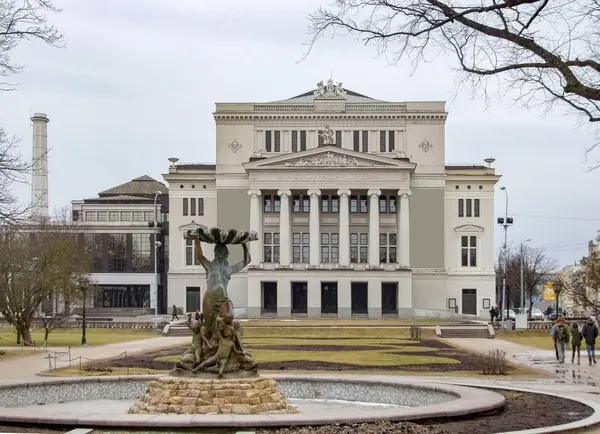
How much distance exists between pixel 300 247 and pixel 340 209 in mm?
6475

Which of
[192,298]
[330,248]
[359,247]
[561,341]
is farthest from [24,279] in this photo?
[359,247]

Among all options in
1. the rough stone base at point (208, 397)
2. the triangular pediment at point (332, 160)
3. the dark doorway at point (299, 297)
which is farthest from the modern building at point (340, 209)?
the rough stone base at point (208, 397)

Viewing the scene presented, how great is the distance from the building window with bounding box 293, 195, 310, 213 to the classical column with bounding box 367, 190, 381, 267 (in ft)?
24.0

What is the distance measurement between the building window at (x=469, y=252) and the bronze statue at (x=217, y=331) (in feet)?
285

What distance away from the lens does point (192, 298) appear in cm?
10744

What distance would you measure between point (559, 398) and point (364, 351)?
994 inches

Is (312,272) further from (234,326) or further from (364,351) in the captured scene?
(234,326)

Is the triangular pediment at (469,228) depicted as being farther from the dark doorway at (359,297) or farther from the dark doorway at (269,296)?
the dark doorway at (269,296)

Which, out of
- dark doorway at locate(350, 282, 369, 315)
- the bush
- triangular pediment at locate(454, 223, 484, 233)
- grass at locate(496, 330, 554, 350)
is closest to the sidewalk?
the bush

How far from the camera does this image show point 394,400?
81.1 ft

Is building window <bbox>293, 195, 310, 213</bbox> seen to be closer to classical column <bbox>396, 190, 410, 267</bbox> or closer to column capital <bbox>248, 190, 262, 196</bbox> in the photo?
column capital <bbox>248, 190, 262, 196</bbox>

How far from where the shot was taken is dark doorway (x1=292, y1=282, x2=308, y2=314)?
101375 millimetres

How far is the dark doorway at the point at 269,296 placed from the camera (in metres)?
101

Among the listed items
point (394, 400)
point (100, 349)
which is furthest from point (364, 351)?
point (394, 400)
